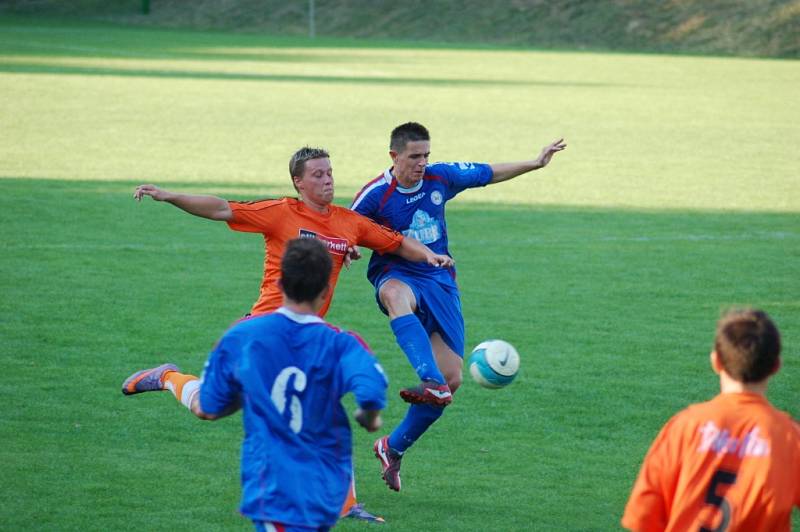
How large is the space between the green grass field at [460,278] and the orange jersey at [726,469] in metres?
2.26

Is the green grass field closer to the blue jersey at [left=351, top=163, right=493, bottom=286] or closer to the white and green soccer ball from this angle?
the white and green soccer ball

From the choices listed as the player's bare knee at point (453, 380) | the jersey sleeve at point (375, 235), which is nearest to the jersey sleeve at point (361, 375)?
the jersey sleeve at point (375, 235)

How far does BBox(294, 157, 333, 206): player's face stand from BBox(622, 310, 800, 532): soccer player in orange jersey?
9.89ft

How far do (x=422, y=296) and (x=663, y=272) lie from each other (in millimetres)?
6170

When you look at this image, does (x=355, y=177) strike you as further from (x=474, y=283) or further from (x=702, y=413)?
(x=702, y=413)

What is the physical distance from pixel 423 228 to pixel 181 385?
74.8 inches

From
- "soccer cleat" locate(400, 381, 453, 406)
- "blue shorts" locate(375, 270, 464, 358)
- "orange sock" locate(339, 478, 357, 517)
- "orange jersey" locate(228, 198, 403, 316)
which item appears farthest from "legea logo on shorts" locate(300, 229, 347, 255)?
"orange sock" locate(339, 478, 357, 517)

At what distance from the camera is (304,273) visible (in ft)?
14.0

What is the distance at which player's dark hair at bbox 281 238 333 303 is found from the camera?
168 inches

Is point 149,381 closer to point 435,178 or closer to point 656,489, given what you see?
point 435,178

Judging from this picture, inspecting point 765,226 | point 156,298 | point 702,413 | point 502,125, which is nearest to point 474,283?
point 156,298

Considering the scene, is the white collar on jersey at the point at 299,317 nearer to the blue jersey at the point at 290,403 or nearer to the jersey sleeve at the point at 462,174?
the blue jersey at the point at 290,403

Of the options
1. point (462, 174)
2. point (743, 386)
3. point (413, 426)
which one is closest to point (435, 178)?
point (462, 174)

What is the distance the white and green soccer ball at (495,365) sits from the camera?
6.76m
